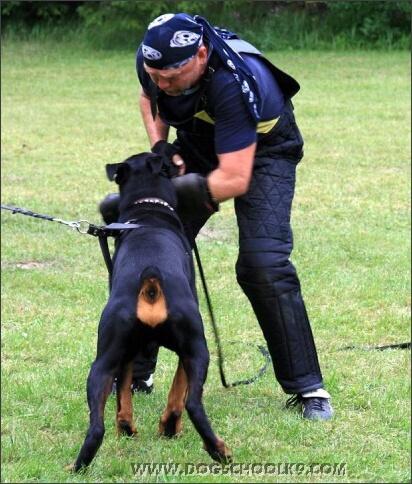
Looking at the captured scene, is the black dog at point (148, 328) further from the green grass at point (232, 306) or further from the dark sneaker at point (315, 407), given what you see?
the dark sneaker at point (315, 407)

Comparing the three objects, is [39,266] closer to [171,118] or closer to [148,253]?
[171,118]

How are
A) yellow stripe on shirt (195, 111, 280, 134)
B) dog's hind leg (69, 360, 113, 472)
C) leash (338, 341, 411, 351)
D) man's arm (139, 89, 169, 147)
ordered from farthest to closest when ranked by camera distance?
leash (338, 341, 411, 351) → man's arm (139, 89, 169, 147) → yellow stripe on shirt (195, 111, 280, 134) → dog's hind leg (69, 360, 113, 472)

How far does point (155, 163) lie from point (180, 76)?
416 mm

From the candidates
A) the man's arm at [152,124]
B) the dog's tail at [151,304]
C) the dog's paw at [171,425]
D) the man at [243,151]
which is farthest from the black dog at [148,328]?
the man's arm at [152,124]

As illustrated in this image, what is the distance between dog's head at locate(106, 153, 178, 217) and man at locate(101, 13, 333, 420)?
0.07m

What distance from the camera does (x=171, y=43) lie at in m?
3.95

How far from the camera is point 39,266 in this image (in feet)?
24.5

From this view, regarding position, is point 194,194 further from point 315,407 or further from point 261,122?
point 315,407

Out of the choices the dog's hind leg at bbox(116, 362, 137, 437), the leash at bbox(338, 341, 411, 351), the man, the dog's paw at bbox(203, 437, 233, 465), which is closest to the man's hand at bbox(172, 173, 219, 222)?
the man

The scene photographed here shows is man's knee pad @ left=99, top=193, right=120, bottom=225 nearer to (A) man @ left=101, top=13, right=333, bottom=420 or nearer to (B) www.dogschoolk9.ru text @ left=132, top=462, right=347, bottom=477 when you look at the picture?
(A) man @ left=101, top=13, right=333, bottom=420

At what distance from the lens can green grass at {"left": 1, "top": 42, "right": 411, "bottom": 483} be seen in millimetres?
4027

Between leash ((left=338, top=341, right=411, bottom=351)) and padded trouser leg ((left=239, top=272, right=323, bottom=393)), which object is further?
leash ((left=338, top=341, right=411, bottom=351))

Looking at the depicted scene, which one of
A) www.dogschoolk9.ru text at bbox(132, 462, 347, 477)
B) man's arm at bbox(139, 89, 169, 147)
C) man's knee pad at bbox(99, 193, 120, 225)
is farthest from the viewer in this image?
man's arm at bbox(139, 89, 169, 147)

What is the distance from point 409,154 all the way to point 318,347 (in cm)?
678
